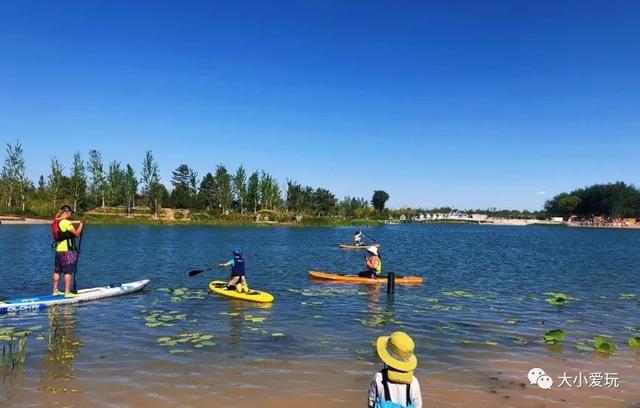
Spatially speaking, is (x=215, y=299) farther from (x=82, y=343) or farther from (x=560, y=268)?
(x=560, y=268)

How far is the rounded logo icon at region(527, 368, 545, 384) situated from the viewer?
9727mm

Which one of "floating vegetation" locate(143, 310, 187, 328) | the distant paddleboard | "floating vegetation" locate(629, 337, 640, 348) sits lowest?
"floating vegetation" locate(143, 310, 187, 328)

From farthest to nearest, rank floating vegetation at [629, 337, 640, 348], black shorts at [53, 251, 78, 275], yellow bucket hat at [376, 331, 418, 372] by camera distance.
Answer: black shorts at [53, 251, 78, 275] < floating vegetation at [629, 337, 640, 348] < yellow bucket hat at [376, 331, 418, 372]

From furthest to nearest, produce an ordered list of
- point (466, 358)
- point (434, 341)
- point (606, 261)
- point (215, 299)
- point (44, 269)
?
1. point (606, 261)
2. point (44, 269)
3. point (215, 299)
4. point (434, 341)
5. point (466, 358)

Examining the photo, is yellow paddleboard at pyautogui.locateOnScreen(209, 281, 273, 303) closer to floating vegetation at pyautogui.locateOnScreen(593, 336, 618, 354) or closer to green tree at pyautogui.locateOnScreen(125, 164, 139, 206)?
floating vegetation at pyautogui.locateOnScreen(593, 336, 618, 354)

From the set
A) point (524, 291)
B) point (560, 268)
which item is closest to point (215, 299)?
point (524, 291)

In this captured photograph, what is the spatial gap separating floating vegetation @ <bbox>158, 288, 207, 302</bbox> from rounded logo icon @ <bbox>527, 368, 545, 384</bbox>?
12.3 meters

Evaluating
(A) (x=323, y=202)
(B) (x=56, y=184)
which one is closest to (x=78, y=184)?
(B) (x=56, y=184)

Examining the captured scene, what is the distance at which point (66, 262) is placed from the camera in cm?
1608

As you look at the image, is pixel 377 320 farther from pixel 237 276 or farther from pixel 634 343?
pixel 634 343

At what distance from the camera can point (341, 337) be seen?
1305cm

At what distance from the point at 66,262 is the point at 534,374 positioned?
1416cm

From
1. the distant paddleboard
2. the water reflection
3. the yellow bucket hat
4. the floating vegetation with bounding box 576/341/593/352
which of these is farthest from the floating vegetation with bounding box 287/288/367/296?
the yellow bucket hat

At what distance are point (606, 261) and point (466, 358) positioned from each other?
3411 cm
